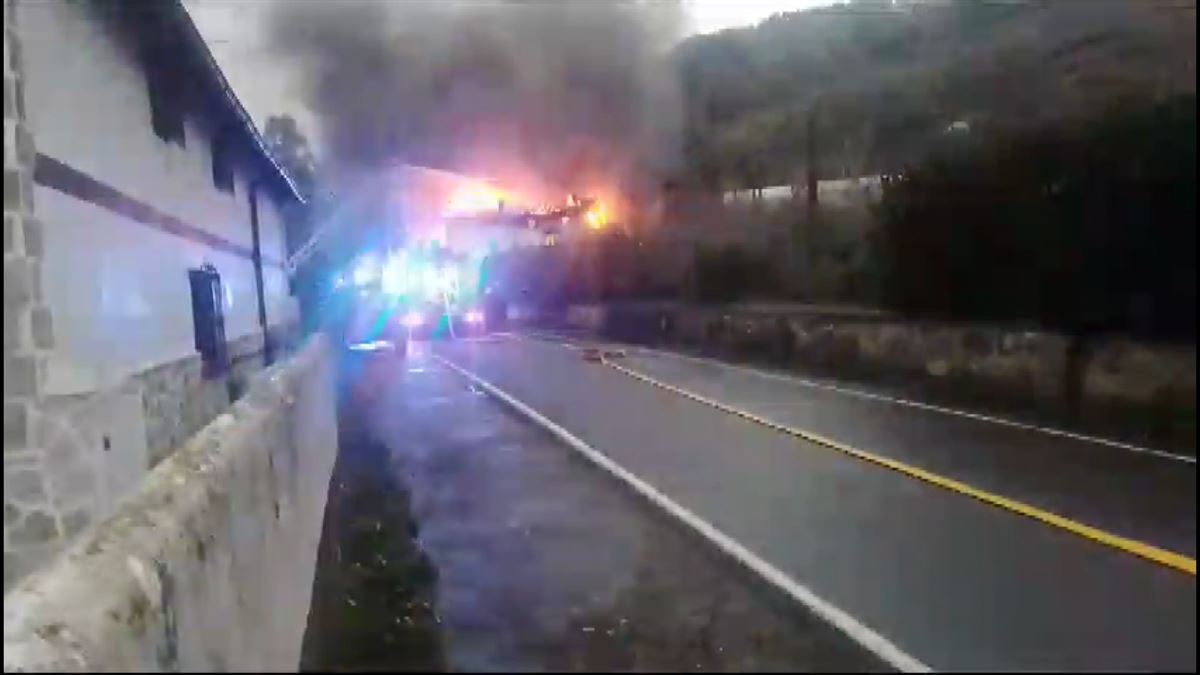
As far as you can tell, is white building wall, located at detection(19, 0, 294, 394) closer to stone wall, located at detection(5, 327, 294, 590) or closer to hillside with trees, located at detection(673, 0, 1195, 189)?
stone wall, located at detection(5, 327, 294, 590)

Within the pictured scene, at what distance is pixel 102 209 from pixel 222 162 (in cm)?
360

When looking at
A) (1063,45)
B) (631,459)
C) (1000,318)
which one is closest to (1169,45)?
(1063,45)

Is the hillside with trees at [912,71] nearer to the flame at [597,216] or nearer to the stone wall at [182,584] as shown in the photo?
the flame at [597,216]

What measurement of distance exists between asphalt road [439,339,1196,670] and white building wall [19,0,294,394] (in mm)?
2070

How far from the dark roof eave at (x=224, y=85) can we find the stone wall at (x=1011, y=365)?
3701 millimetres

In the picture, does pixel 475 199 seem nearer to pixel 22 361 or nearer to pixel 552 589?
pixel 552 589

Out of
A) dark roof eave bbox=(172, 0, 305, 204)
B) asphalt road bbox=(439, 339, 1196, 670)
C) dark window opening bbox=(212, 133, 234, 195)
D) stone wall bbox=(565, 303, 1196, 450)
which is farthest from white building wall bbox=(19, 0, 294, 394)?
stone wall bbox=(565, 303, 1196, 450)

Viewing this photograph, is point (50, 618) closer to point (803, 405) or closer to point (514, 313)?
point (803, 405)

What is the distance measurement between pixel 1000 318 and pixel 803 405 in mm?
2462

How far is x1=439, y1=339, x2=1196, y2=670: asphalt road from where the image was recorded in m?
2.16

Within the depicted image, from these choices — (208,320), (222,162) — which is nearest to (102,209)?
(208,320)

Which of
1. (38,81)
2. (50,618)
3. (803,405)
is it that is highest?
(38,81)

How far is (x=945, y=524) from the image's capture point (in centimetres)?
327

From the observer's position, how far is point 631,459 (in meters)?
5.07
